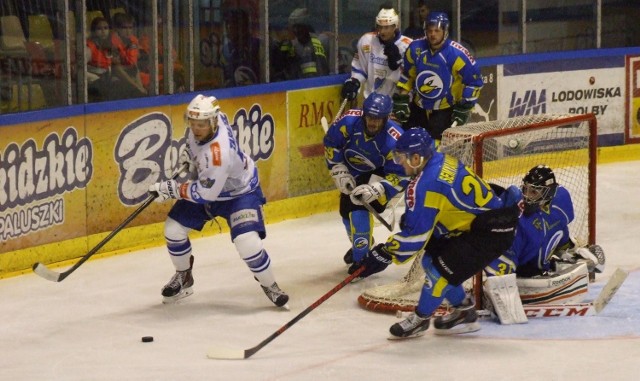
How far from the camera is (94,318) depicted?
22.6 ft

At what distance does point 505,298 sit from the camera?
6539 mm

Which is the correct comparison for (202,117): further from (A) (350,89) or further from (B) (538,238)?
(A) (350,89)

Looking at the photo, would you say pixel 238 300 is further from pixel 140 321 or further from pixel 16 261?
pixel 16 261

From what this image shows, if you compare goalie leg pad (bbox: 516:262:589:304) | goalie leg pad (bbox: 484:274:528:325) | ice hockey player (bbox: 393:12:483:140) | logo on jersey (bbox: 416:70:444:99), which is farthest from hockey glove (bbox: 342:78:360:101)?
goalie leg pad (bbox: 484:274:528:325)

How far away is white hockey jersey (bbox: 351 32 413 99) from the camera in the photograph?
9.51 metres

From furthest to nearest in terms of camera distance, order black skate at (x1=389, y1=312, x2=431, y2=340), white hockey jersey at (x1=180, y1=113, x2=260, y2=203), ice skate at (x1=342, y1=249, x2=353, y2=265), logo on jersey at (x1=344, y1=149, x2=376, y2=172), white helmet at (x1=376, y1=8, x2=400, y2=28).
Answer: white helmet at (x1=376, y1=8, x2=400, y2=28)
ice skate at (x1=342, y1=249, x2=353, y2=265)
logo on jersey at (x1=344, y1=149, x2=376, y2=172)
white hockey jersey at (x1=180, y1=113, x2=260, y2=203)
black skate at (x1=389, y1=312, x2=431, y2=340)

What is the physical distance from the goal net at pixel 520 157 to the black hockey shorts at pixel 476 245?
0.54m

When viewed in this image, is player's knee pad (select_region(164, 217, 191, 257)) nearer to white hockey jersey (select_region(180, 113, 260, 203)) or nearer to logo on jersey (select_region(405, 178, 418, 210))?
white hockey jersey (select_region(180, 113, 260, 203))

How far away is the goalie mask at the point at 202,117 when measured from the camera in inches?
261

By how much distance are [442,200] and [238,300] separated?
5.20 feet

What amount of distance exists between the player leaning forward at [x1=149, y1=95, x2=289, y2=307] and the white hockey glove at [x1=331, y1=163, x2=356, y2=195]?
0.54m

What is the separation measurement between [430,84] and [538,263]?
7.24 feet

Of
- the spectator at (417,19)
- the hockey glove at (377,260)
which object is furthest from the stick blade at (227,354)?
the spectator at (417,19)

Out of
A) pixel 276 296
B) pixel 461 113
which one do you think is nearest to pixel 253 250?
pixel 276 296
